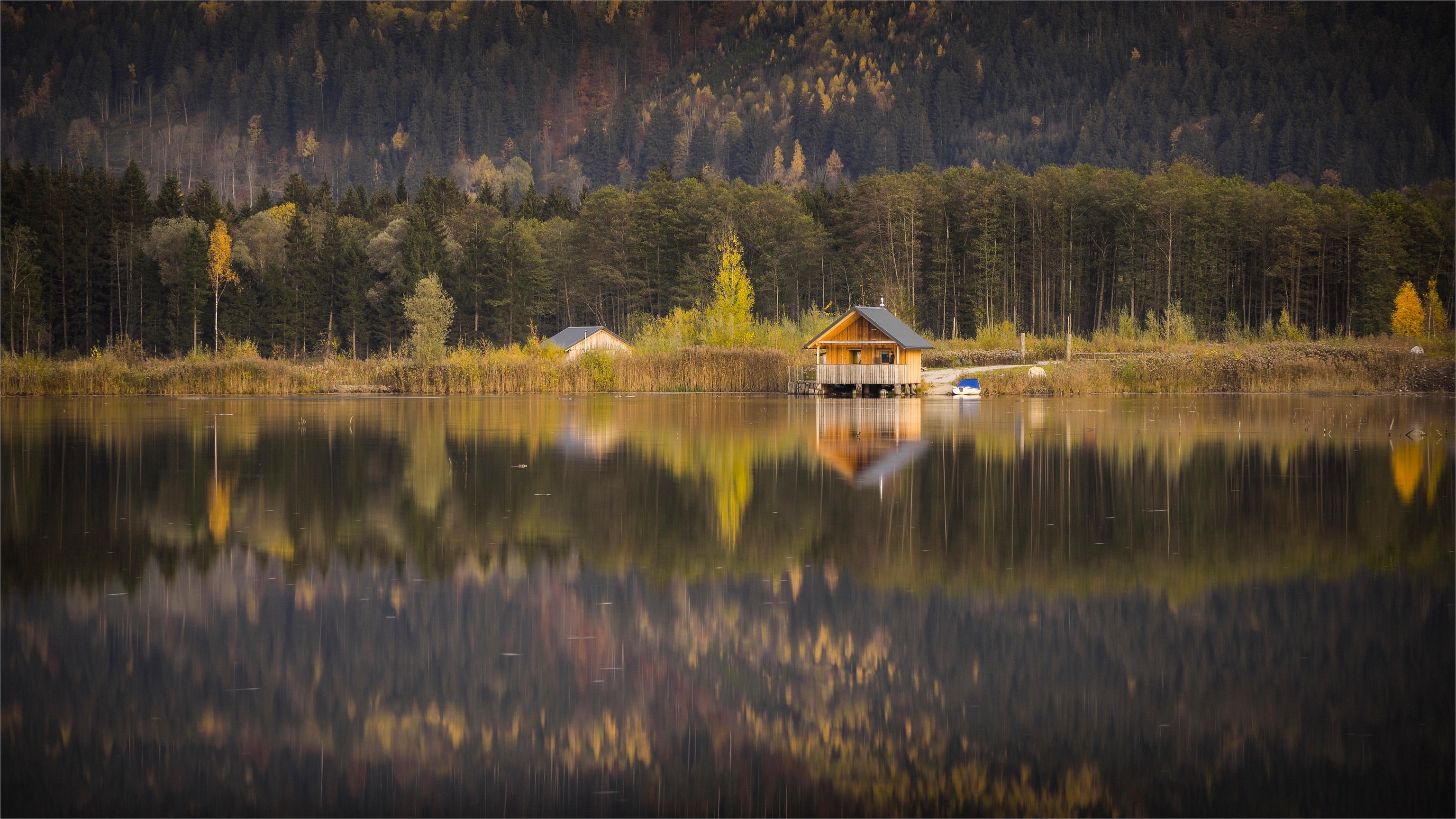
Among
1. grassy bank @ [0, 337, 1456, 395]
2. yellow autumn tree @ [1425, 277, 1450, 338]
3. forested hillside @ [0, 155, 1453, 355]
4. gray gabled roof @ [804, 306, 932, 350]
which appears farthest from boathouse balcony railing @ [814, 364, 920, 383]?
yellow autumn tree @ [1425, 277, 1450, 338]

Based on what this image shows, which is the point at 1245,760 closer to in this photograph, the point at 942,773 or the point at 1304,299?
the point at 942,773

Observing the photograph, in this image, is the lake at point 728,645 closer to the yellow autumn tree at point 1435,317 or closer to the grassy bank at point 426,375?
the grassy bank at point 426,375

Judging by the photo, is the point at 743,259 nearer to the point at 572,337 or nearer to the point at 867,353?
the point at 572,337

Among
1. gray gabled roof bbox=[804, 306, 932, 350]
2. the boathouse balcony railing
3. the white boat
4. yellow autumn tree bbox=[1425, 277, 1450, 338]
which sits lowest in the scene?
the white boat

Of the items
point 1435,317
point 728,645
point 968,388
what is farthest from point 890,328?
point 1435,317

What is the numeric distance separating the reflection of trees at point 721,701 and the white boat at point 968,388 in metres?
44.7

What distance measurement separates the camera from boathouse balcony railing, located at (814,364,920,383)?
55.2m

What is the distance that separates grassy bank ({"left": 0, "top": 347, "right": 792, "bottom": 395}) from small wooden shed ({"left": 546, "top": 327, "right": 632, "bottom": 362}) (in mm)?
12230

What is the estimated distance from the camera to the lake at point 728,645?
23.0ft

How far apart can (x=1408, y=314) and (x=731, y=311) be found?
50.0 meters

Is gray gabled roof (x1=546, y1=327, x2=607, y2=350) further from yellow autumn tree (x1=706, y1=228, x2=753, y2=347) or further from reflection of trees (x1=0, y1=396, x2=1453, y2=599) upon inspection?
reflection of trees (x1=0, y1=396, x2=1453, y2=599)

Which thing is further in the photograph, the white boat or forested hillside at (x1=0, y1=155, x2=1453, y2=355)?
forested hillside at (x1=0, y1=155, x2=1453, y2=355)

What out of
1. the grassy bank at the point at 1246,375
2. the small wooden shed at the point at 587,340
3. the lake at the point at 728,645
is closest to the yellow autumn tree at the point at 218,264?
the small wooden shed at the point at 587,340

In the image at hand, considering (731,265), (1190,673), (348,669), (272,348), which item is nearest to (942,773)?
(1190,673)
